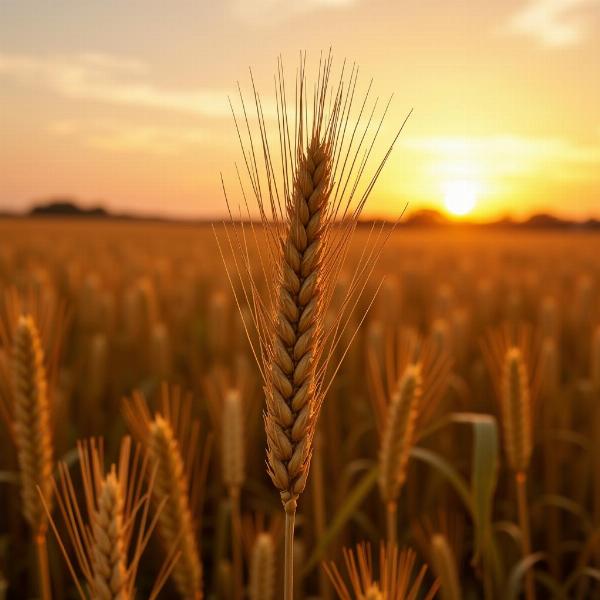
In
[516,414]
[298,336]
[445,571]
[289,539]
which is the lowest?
[445,571]

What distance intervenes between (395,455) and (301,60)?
31.0 inches

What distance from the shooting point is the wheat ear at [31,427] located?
3.99ft

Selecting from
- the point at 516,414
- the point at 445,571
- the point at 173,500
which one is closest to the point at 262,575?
the point at 173,500

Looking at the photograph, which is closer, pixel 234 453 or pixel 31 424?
pixel 31 424

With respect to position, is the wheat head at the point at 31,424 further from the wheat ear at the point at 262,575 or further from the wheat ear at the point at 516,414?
the wheat ear at the point at 516,414

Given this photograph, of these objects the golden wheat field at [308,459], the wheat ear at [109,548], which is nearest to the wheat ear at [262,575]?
the golden wheat field at [308,459]

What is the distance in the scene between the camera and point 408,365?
1461mm

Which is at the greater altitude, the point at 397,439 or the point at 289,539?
the point at 289,539

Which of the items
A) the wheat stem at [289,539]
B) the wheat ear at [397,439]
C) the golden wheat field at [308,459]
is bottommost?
the golden wheat field at [308,459]

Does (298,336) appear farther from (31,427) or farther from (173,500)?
(31,427)

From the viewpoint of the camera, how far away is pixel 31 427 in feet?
4.17

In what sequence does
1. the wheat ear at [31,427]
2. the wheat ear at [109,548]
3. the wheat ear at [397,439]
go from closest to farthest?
the wheat ear at [109,548], the wheat ear at [31,427], the wheat ear at [397,439]

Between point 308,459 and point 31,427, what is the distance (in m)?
0.67

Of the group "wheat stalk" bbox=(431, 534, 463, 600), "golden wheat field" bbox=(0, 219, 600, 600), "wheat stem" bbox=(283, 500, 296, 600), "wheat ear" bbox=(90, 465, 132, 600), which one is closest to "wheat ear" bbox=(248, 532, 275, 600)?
"golden wheat field" bbox=(0, 219, 600, 600)
